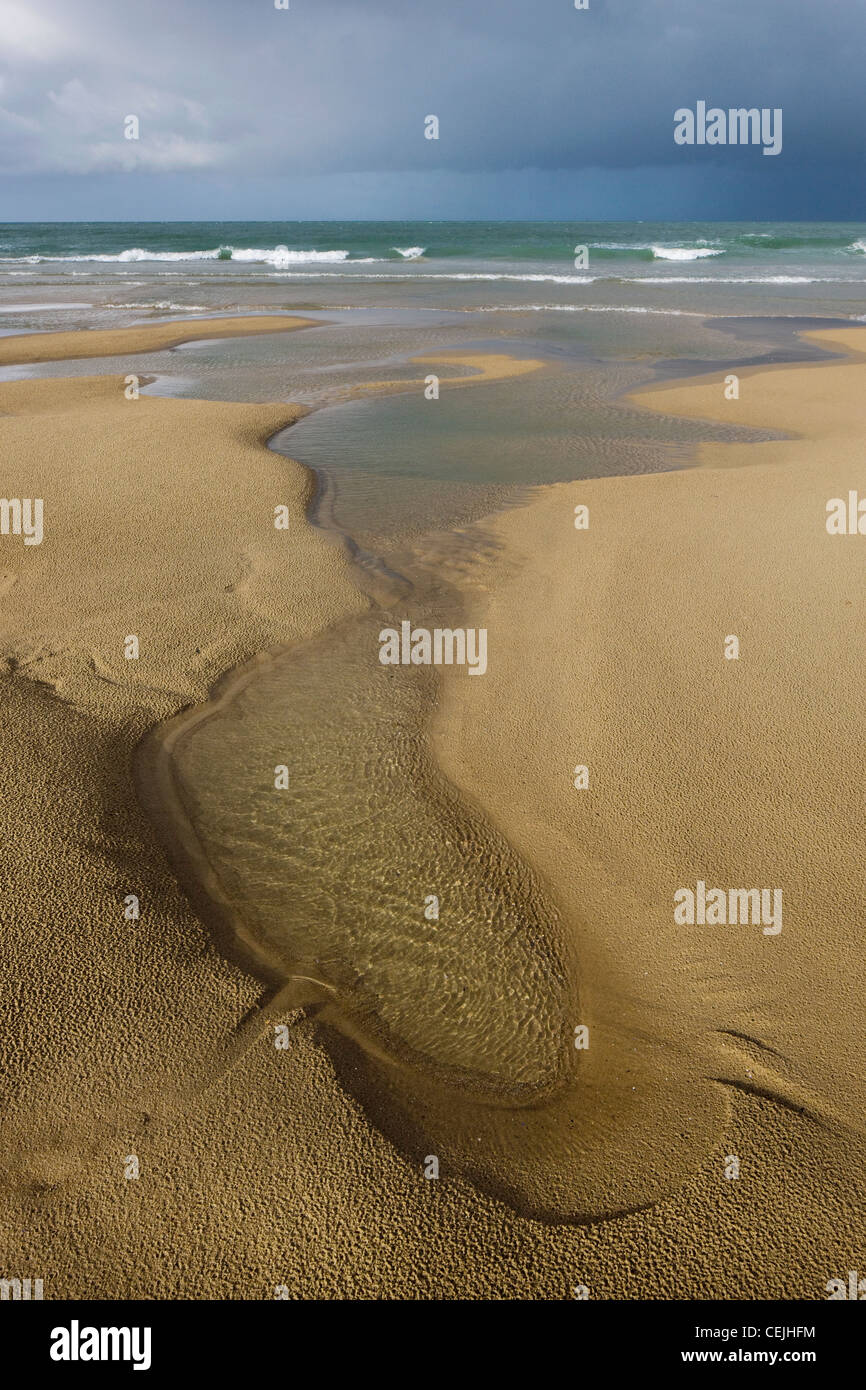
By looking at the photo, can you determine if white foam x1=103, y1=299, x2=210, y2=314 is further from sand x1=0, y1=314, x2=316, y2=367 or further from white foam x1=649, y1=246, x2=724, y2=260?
white foam x1=649, y1=246, x2=724, y2=260

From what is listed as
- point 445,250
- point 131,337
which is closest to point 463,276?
point 445,250

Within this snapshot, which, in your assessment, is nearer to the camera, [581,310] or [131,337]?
[131,337]

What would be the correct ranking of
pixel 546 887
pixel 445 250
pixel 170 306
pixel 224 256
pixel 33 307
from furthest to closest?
pixel 445 250 < pixel 224 256 < pixel 33 307 < pixel 170 306 < pixel 546 887

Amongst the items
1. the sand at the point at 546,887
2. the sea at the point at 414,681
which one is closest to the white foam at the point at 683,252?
the sea at the point at 414,681

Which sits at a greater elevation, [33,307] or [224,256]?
[224,256]

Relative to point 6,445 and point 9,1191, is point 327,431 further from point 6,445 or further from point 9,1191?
point 9,1191

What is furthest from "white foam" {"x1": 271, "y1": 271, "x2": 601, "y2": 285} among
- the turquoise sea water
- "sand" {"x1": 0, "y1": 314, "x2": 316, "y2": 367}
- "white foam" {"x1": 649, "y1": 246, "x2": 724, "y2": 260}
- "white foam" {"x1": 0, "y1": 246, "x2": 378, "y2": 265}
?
"sand" {"x1": 0, "y1": 314, "x2": 316, "y2": 367}

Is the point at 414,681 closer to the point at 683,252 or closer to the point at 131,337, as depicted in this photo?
the point at 131,337

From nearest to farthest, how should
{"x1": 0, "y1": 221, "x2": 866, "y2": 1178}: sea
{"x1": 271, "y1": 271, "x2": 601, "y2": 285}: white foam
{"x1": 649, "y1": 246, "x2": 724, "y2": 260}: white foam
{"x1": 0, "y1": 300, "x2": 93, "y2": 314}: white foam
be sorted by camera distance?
{"x1": 0, "y1": 221, "x2": 866, "y2": 1178}: sea, {"x1": 0, "y1": 300, "x2": 93, "y2": 314}: white foam, {"x1": 271, "y1": 271, "x2": 601, "y2": 285}: white foam, {"x1": 649, "y1": 246, "x2": 724, "y2": 260}: white foam

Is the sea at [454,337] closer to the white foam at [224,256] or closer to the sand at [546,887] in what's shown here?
the white foam at [224,256]

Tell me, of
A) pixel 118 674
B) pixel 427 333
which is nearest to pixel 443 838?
pixel 118 674
